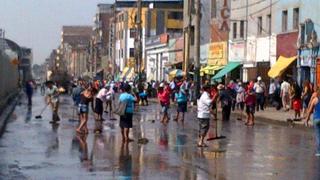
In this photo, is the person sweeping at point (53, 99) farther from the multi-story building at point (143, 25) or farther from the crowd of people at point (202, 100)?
the multi-story building at point (143, 25)

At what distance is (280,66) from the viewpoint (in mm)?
45938

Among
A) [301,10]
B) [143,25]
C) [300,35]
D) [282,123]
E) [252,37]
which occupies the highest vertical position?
[143,25]

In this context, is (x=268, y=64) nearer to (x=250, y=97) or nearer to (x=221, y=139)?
(x=250, y=97)

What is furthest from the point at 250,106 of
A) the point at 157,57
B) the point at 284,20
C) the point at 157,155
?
the point at 157,57

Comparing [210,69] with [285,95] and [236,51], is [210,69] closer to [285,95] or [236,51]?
[236,51]

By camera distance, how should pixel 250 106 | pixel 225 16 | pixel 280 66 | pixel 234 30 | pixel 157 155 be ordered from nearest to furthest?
pixel 157 155 < pixel 250 106 < pixel 280 66 < pixel 225 16 < pixel 234 30

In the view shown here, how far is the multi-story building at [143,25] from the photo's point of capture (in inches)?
4286

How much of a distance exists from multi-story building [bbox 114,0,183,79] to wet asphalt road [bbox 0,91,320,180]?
7157 cm

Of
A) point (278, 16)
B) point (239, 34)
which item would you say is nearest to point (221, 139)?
point (278, 16)

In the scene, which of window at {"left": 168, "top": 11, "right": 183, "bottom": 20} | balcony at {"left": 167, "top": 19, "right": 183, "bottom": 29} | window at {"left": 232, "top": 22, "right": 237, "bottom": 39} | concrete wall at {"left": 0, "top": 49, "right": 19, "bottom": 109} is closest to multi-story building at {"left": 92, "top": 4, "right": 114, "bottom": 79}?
window at {"left": 168, "top": 11, "right": 183, "bottom": 20}

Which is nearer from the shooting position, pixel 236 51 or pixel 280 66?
pixel 280 66

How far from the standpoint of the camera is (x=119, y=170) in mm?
15609

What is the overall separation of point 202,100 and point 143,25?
8976 centimetres

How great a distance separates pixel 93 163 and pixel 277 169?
147 inches
